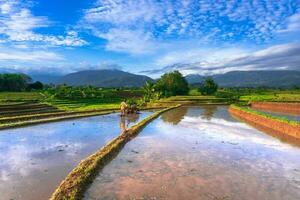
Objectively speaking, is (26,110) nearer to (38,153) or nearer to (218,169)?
(38,153)

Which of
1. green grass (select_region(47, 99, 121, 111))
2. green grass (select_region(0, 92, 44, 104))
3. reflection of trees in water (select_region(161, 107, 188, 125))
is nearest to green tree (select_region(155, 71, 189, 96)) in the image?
green grass (select_region(47, 99, 121, 111))

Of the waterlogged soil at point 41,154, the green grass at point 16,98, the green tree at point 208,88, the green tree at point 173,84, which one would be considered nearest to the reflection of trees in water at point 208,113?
the waterlogged soil at point 41,154

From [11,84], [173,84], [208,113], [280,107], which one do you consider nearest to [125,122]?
[208,113]

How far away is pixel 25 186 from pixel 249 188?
7.32 m

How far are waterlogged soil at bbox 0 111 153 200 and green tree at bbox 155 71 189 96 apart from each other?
64220 millimetres

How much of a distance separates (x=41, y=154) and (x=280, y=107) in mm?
43810

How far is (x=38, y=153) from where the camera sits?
1588 cm

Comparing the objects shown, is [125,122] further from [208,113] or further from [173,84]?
[173,84]

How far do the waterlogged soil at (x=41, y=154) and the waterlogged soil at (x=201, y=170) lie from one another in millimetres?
1636

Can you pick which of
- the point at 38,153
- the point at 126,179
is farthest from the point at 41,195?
the point at 38,153

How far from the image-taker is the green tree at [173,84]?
90.2 metres

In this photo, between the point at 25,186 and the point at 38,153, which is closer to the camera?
the point at 25,186

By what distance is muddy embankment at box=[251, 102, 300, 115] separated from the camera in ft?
158

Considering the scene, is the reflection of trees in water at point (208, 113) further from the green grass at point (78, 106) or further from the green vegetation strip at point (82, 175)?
the green vegetation strip at point (82, 175)
